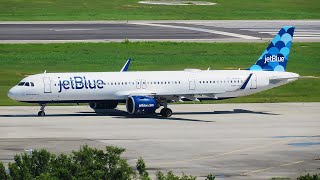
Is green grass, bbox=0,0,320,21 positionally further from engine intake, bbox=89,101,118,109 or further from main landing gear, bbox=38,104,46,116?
main landing gear, bbox=38,104,46,116

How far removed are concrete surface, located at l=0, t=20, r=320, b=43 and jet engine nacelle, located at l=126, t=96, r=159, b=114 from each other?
51.8m

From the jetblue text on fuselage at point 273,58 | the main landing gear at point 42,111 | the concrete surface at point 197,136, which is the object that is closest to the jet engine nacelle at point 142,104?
the concrete surface at point 197,136

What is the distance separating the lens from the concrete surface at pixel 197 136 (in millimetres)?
61156

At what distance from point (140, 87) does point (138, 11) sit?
338 feet

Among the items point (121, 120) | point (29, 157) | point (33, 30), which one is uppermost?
point (33, 30)

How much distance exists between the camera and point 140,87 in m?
82.4

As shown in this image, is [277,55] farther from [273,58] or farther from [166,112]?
[166,112]

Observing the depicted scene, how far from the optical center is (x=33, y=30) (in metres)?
146

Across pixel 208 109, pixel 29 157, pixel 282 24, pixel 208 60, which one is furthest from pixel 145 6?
pixel 29 157

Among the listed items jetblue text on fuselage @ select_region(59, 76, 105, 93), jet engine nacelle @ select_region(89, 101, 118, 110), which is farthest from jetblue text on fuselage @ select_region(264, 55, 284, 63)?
jetblue text on fuselage @ select_region(59, 76, 105, 93)

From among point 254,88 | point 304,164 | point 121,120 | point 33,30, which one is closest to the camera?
point 304,164

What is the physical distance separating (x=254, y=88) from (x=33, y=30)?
214 feet

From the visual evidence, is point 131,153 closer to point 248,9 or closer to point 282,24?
point 282,24

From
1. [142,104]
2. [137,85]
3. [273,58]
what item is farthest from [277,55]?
[142,104]
